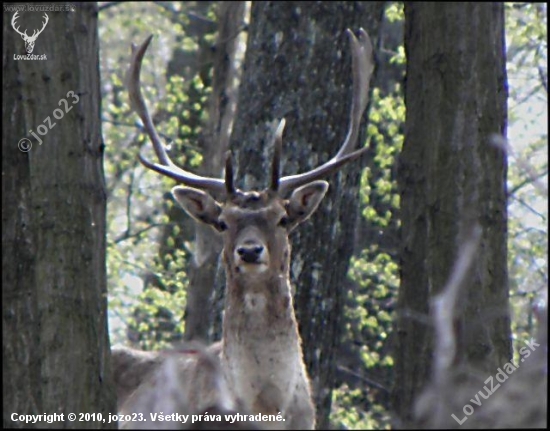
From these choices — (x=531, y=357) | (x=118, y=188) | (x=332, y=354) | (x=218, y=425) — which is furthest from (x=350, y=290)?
(x=531, y=357)

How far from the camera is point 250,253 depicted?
8.87 m

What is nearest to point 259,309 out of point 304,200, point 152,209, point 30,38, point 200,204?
point 304,200

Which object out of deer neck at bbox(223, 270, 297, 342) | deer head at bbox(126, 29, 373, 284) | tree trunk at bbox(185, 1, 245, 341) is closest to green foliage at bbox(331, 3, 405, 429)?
tree trunk at bbox(185, 1, 245, 341)

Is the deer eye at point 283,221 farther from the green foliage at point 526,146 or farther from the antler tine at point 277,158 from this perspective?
the green foliage at point 526,146

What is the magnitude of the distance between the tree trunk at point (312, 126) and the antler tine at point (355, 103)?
0.47 metres

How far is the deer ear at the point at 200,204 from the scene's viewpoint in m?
9.60

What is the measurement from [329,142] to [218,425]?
3850 mm

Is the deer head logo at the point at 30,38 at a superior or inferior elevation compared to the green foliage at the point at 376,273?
superior

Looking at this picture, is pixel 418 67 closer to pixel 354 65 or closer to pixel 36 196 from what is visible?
pixel 354 65

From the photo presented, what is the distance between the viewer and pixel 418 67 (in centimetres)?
Result: 907

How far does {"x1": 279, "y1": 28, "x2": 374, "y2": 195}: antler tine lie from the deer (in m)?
0.01

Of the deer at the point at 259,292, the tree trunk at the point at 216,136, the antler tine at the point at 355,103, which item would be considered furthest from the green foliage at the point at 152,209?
the deer at the point at 259,292

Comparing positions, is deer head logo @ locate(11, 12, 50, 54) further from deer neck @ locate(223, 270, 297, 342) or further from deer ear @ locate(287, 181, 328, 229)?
deer ear @ locate(287, 181, 328, 229)

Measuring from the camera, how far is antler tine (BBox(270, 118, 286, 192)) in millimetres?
8969
